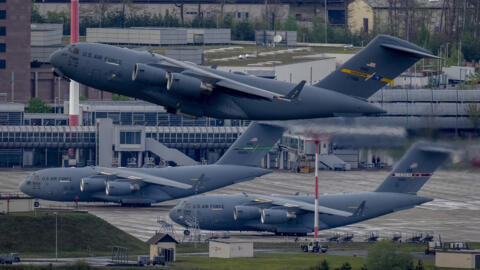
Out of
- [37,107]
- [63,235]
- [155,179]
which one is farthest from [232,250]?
[37,107]

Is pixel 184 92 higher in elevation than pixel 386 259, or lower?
higher

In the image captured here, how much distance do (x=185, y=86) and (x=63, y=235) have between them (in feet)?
115

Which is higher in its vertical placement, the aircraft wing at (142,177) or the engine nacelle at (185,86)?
the engine nacelle at (185,86)

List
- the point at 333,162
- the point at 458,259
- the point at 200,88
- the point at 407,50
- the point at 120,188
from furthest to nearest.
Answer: the point at 333,162 → the point at 120,188 → the point at 458,259 → the point at 407,50 → the point at 200,88

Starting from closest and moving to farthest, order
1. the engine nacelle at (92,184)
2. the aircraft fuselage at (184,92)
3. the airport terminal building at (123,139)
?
1. the aircraft fuselage at (184,92)
2. the engine nacelle at (92,184)
3. the airport terminal building at (123,139)

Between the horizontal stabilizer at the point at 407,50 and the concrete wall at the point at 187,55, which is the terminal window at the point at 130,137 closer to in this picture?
the concrete wall at the point at 187,55

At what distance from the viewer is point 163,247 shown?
9419 centimetres

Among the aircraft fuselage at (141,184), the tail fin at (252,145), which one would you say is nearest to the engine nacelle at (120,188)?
the aircraft fuselage at (141,184)

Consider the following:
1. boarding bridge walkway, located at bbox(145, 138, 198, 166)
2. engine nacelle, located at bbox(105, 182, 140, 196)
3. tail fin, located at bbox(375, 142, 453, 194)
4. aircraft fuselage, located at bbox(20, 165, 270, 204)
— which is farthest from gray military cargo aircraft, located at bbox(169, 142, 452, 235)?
boarding bridge walkway, located at bbox(145, 138, 198, 166)

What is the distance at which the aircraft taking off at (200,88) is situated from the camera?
229ft

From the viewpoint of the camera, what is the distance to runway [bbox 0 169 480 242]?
114062 millimetres

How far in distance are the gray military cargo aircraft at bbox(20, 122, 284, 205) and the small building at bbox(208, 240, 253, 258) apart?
24.4 meters

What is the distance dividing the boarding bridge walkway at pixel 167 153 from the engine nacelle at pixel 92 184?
30148 mm

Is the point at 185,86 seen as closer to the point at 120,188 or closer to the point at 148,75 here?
the point at 148,75
